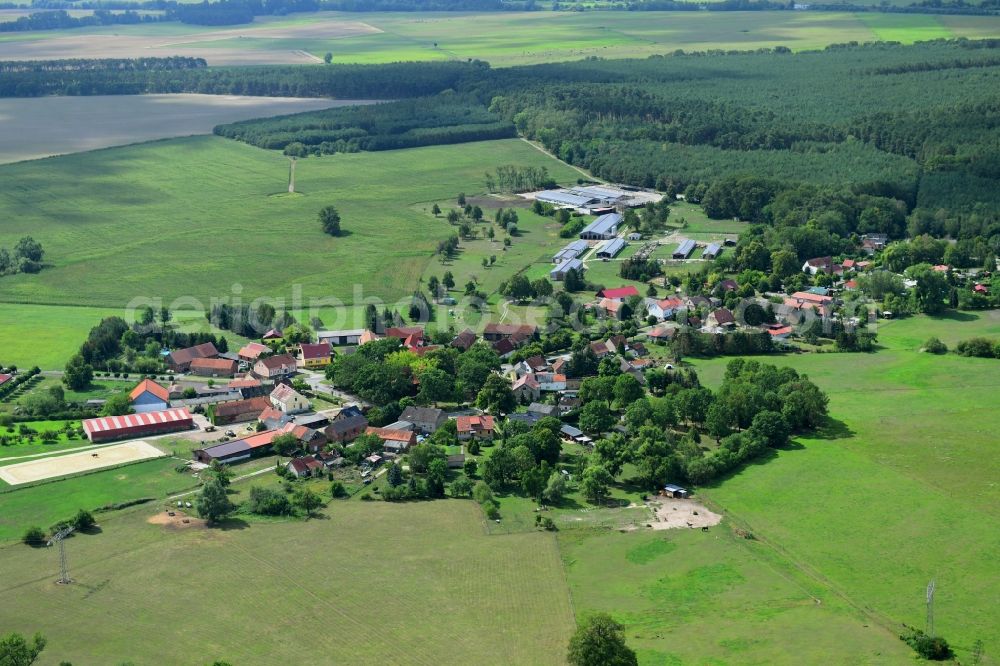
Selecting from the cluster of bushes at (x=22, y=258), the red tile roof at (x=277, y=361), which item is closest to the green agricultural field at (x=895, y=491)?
the red tile roof at (x=277, y=361)

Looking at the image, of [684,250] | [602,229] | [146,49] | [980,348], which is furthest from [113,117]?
[980,348]

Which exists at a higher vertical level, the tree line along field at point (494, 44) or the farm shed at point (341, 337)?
the tree line along field at point (494, 44)

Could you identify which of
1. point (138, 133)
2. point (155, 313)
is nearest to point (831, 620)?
point (155, 313)

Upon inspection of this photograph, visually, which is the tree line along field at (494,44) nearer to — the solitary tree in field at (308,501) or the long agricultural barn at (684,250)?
the long agricultural barn at (684,250)

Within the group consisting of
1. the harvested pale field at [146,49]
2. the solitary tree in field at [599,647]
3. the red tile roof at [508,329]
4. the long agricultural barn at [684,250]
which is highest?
the harvested pale field at [146,49]

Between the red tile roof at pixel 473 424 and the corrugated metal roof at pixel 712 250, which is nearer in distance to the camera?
the red tile roof at pixel 473 424

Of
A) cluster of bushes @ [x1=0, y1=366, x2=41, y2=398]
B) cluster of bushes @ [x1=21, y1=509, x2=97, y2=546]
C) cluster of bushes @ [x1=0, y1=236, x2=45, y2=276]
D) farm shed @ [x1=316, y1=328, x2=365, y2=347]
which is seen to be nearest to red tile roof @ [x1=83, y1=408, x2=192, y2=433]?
cluster of bushes @ [x1=0, y1=366, x2=41, y2=398]

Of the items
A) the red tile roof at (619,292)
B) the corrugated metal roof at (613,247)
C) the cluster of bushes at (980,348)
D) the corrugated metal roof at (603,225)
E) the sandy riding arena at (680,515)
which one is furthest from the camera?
the corrugated metal roof at (603,225)

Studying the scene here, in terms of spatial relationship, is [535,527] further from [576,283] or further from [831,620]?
[576,283]
